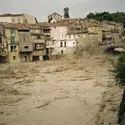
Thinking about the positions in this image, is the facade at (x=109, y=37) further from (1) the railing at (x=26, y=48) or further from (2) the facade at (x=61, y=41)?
(1) the railing at (x=26, y=48)

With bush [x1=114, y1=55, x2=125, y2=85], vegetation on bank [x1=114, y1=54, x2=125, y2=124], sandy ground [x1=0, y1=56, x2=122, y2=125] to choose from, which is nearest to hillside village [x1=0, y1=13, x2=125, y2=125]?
sandy ground [x1=0, y1=56, x2=122, y2=125]

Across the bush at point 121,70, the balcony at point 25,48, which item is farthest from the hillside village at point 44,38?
the bush at point 121,70

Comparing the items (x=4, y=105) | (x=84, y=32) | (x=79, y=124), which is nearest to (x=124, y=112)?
(x=79, y=124)

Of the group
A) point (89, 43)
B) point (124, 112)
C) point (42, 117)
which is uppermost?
point (89, 43)

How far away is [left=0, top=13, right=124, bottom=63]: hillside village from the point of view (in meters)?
51.7

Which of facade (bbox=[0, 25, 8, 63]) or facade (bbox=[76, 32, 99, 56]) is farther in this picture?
facade (bbox=[76, 32, 99, 56])

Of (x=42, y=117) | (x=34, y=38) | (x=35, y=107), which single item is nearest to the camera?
(x=42, y=117)

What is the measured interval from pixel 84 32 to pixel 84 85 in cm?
3618

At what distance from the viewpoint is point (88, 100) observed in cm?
1959

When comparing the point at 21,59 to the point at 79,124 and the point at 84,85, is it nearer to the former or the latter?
the point at 84,85

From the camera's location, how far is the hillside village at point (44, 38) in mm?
51656

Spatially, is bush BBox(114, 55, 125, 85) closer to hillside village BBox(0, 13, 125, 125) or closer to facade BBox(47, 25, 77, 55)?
hillside village BBox(0, 13, 125, 125)

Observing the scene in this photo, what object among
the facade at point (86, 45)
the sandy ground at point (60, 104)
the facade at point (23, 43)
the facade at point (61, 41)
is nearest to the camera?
the sandy ground at point (60, 104)

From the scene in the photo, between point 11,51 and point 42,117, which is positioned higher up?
point 11,51
